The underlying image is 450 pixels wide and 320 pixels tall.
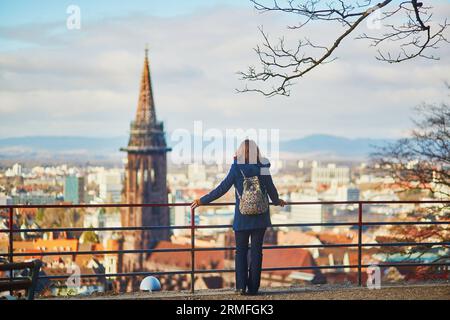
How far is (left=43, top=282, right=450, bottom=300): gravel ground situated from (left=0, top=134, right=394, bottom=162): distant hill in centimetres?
2851

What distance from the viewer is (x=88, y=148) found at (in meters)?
130

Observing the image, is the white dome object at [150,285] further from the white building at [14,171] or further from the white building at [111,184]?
the white building at [111,184]

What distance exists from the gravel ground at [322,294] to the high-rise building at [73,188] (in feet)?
303

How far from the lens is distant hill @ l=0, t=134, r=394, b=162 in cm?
7619

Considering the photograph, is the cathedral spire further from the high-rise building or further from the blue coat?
the blue coat

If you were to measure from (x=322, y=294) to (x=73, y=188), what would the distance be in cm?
9706

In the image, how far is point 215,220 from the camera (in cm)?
14188

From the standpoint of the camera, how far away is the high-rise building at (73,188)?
A: 102m

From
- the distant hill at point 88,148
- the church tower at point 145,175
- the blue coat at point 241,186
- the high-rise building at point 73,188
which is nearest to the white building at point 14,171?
the distant hill at point 88,148

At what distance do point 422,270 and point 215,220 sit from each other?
400 feet

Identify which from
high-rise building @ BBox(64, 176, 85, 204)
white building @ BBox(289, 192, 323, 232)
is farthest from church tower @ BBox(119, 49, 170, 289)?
white building @ BBox(289, 192, 323, 232)

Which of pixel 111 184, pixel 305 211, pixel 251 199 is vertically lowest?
pixel 305 211

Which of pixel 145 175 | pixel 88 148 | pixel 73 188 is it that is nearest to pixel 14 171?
pixel 73 188

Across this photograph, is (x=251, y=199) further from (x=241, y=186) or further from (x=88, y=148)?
(x=88, y=148)
